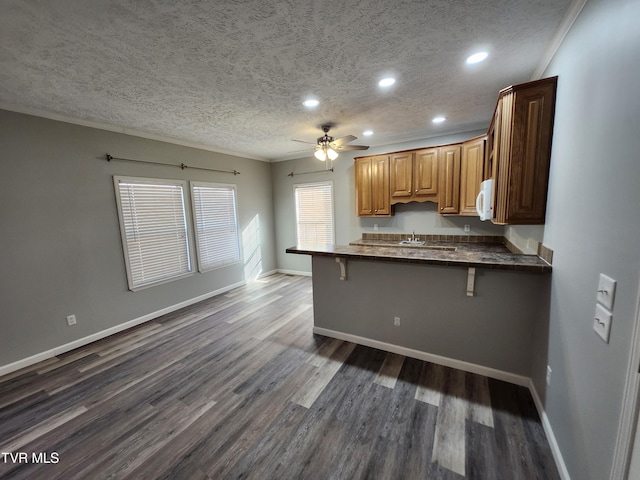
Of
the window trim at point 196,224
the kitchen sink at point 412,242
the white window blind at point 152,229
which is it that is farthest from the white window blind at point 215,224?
the kitchen sink at point 412,242

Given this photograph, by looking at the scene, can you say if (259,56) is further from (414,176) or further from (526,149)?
(414,176)

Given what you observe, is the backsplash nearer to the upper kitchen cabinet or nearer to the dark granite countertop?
the dark granite countertop

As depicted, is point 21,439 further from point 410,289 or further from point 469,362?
point 469,362

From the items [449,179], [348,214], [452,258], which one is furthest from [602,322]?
[348,214]

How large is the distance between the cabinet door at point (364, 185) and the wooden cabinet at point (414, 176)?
394mm

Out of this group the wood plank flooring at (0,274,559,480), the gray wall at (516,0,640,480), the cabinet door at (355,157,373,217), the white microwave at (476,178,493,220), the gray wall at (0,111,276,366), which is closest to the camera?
the gray wall at (516,0,640,480)

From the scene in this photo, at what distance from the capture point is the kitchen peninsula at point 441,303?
2.07 m

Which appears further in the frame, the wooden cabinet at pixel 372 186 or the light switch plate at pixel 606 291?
the wooden cabinet at pixel 372 186

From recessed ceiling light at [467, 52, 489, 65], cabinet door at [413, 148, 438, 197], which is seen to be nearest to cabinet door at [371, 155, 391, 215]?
cabinet door at [413, 148, 438, 197]

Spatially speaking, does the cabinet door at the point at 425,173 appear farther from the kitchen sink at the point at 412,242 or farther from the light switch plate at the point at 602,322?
the light switch plate at the point at 602,322

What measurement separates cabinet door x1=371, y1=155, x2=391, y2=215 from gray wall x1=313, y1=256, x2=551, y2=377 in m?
2.01

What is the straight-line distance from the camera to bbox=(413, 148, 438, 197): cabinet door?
155 inches

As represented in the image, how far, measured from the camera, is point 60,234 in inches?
113

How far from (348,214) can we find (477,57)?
3.33 m
